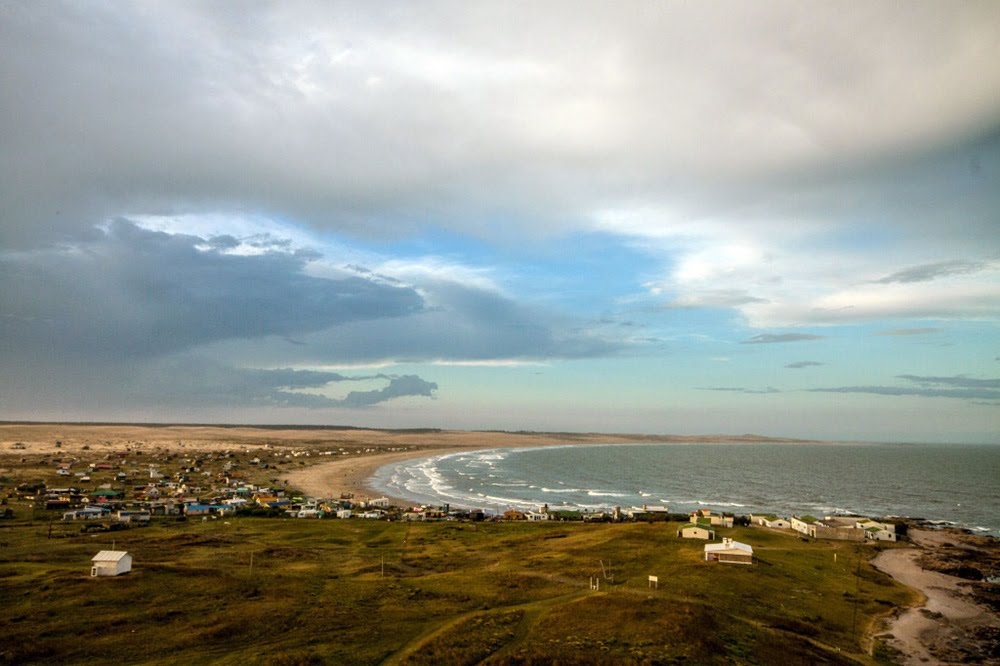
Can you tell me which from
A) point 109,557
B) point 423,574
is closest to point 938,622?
point 423,574

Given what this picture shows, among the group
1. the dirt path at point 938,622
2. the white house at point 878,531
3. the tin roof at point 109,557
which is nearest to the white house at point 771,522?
the white house at point 878,531

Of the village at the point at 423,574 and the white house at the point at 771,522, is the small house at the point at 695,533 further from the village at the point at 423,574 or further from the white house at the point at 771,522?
the white house at the point at 771,522

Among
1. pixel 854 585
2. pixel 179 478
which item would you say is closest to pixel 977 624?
pixel 854 585

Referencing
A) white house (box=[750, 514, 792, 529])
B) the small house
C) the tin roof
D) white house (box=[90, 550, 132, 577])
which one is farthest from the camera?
white house (box=[750, 514, 792, 529])

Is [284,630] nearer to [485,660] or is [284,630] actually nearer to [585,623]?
[485,660]

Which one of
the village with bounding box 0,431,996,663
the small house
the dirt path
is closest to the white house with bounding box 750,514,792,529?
the village with bounding box 0,431,996,663

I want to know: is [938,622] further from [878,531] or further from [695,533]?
[878,531]

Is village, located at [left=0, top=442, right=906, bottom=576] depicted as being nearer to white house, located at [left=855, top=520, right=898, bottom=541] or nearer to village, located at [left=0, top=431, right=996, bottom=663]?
white house, located at [left=855, top=520, right=898, bottom=541]
